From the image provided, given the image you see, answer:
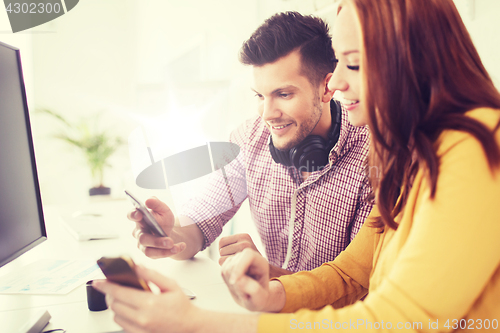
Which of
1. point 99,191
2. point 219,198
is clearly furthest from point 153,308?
point 99,191

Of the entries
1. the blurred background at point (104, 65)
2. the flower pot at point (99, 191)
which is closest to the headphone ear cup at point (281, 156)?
the blurred background at point (104, 65)

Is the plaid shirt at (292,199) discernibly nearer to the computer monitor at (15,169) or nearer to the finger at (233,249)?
the finger at (233,249)

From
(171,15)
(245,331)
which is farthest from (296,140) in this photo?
(171,15)

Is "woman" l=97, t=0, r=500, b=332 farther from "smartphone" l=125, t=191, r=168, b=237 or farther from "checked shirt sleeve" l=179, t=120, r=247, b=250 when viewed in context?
"checked shirt sleeve" l=179, t=120, r=247, b=250

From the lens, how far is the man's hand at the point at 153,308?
395 mm

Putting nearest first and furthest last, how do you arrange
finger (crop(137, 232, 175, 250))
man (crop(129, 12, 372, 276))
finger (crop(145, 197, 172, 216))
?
1. finger (crop(137, 232, 175, 250))
2. finger (crop(145, 197, 172, 216))
3. man (crop(129, 12, 372, 276))

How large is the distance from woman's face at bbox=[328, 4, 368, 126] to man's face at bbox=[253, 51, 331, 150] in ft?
1.69

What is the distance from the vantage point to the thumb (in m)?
0.41

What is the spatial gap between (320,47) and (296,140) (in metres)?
0.38

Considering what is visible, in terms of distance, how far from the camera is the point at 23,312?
0.60m

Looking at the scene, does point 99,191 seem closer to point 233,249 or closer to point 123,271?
point 233,249

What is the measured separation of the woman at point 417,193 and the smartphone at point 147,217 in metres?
0.26

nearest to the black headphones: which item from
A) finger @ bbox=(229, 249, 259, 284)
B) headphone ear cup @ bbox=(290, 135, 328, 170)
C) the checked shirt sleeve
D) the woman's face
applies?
headphone ear cup @ bbox=(290, 135, 328, 170)

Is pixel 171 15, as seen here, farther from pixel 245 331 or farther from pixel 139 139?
pixel 245 331
